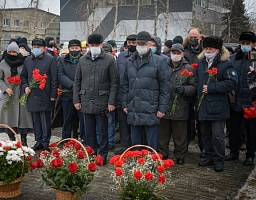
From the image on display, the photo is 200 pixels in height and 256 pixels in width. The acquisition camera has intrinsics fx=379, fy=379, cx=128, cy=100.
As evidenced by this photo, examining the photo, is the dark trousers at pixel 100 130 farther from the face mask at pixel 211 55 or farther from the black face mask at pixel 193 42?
the black face mask at pixel 193 42

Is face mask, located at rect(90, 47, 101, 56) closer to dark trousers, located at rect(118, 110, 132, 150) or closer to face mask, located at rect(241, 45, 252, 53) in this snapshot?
dark trousers, located at rect(118, 110, 132, 150)

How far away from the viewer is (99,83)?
21.5 ft

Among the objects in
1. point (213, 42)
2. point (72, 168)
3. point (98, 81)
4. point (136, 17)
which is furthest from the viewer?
point (136, 17)

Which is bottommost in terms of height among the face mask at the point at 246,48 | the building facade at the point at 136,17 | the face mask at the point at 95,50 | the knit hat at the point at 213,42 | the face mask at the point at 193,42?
the face mask at the point at 95,50

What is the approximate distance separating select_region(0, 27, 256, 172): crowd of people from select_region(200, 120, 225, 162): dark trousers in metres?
0.02

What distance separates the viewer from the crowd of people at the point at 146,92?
621 centimetres

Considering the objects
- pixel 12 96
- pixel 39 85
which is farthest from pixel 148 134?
pixel 12 96

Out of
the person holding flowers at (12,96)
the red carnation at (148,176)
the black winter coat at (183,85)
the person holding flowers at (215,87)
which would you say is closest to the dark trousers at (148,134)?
the black winter coat at (183,85)

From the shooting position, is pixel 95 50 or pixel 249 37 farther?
pixel 249 37

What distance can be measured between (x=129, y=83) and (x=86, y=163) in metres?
1.97

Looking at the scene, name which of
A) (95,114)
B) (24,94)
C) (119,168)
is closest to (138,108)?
(95,114)

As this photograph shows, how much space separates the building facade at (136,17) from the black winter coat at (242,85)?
79.3 ft

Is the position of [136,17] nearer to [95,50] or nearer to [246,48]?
[246,48]

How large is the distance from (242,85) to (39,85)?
377 centimetres
